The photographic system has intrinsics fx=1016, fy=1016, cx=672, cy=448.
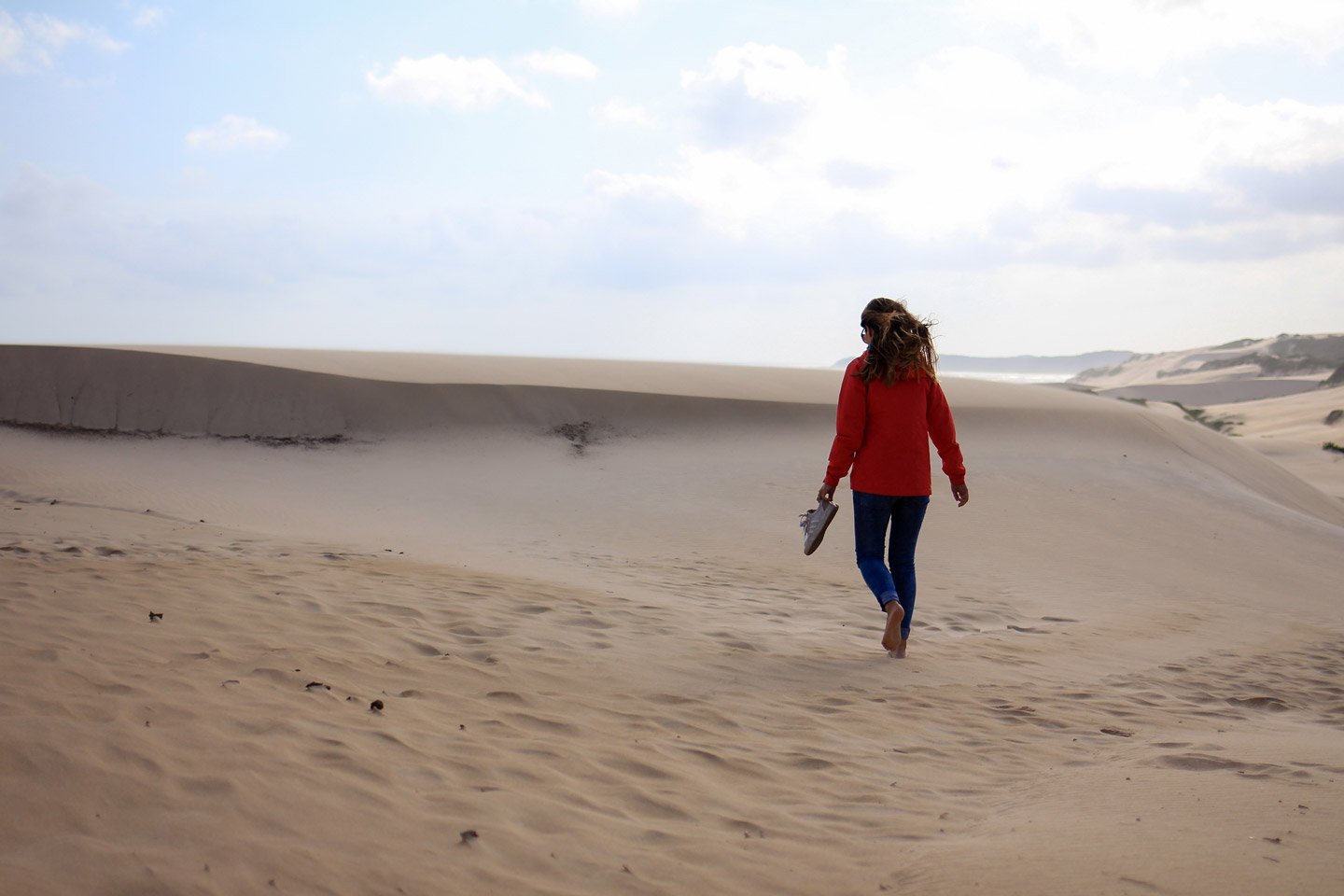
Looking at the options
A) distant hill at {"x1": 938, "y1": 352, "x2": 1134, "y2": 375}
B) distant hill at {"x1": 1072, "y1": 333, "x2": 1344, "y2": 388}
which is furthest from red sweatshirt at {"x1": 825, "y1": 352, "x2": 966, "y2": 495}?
distant hill at {"x1": 938, "y1": 352, "x2": 1134, "y2": 375}

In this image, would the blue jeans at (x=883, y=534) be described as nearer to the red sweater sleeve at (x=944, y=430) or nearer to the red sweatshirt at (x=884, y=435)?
the red sweatshirt at (x=884, y=435)

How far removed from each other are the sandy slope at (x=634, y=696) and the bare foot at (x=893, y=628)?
148 millimetres

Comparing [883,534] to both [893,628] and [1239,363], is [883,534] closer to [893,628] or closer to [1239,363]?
[893,628]

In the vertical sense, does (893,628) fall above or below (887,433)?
below

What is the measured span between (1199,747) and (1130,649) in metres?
A: 2.41

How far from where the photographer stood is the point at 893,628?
5348 millimetres

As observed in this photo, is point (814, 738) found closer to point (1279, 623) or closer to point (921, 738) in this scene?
point (921, 738)

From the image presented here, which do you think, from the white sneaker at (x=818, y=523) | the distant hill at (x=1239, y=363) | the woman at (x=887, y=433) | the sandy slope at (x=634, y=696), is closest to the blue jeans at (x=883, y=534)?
the woman at (x=887, y=433)

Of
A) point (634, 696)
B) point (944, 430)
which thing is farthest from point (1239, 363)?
point (634, 696)

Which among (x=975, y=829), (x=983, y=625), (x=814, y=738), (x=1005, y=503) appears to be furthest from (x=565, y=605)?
(x=1005, y=503)

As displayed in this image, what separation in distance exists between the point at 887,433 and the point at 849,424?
7.7 inches

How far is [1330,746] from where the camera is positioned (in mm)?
4086

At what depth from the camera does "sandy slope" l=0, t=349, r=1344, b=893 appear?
8.81 feet

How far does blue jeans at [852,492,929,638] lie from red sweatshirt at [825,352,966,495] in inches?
3.2
